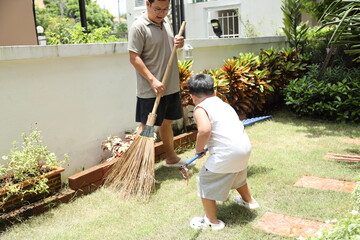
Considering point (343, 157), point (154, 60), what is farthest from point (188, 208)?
point (343, 157)

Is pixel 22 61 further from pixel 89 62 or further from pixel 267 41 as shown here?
pixel 267 41

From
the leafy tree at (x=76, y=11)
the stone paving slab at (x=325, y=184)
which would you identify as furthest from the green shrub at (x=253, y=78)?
the leafy tree at (x=76, y=11)

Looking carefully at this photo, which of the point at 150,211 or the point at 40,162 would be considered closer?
the point at 150,211

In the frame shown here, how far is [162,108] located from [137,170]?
729mm

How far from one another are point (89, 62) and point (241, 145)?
2079 millimetres

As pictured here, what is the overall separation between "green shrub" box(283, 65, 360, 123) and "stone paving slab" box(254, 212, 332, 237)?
3.41 metres

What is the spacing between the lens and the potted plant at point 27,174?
2947 mm

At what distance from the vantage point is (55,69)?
3596 millimetres

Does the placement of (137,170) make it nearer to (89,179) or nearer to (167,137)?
(89,179)

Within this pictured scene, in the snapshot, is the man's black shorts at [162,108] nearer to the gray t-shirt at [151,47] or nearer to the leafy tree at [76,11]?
the gray t-shirt at [151,47]

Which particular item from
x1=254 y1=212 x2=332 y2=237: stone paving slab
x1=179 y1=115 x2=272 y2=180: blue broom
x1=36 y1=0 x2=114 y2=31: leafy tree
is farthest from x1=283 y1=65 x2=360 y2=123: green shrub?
x1=36 y1=0 x2=114 y2=31: leafy tree

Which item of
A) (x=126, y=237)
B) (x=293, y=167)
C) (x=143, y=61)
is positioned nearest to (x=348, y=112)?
(x=293, y=167)

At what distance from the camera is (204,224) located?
2.70 m

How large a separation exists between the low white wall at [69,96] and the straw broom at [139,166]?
61cm
